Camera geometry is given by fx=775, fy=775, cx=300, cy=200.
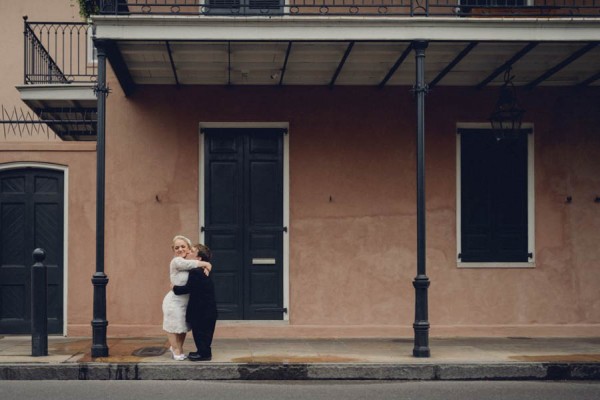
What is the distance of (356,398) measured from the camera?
7754 millimetres

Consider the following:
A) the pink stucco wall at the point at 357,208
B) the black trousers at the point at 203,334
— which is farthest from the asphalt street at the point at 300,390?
the pink stucco wall at the point at 357,208

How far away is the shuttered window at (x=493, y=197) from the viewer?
1185 centimetres

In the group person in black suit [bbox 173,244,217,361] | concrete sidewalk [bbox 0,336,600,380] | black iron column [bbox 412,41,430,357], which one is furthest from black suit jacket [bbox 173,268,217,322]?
black iron column [bbox 412,41,430,357]

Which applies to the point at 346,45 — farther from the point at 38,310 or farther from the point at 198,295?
the point at 38,310

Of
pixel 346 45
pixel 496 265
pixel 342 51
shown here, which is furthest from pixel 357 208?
pixel 346 45

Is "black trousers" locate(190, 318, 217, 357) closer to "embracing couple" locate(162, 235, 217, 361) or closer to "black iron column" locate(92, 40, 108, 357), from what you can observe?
"embracing couple" locate(162, 235, 217, 361)

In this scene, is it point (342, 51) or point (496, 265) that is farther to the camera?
point (496, 265)

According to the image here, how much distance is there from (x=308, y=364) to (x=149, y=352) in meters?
2.18

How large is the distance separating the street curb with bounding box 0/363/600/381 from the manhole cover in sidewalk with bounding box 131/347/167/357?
70cm

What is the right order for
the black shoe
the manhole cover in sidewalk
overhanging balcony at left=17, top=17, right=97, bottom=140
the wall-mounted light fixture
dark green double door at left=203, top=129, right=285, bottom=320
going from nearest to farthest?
the black shoe, the manhole cover in sidewalk, the wall-mounted light fixture, dark green double door at left=203, top=129, right=285, bottom=320, overhanging balcony at left=17, top=17, right=97, bottom=140

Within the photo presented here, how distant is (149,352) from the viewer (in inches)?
387

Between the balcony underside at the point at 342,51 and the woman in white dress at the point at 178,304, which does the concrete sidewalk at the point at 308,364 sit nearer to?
the woman in white dress at the point at 178,304

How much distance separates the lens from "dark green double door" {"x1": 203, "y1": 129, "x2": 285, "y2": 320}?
1168 cm

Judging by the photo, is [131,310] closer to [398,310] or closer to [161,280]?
[161,280]
